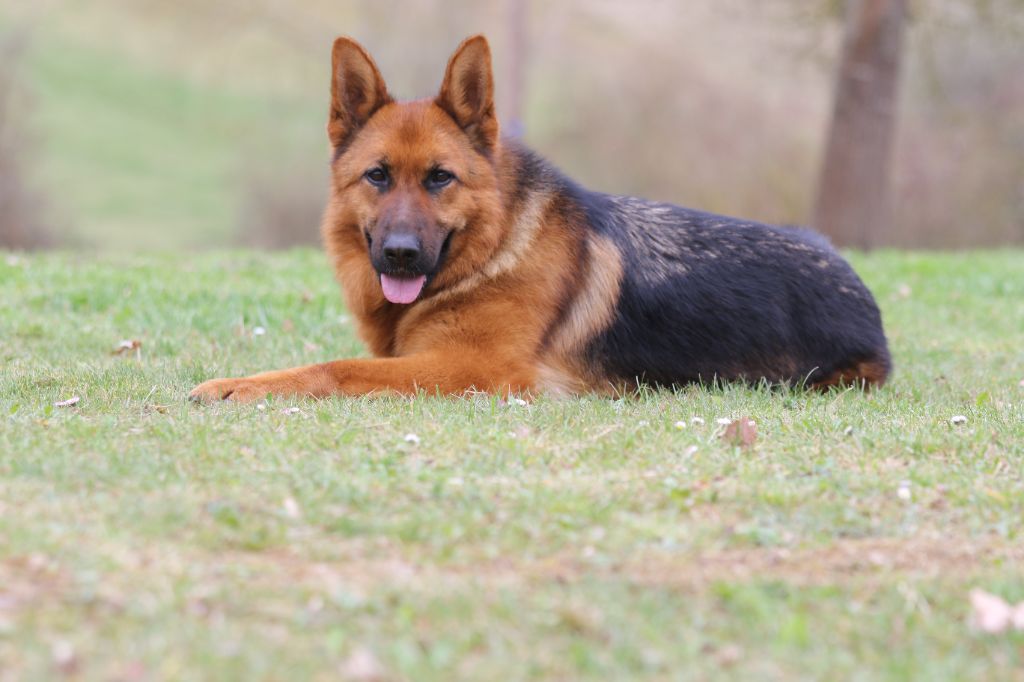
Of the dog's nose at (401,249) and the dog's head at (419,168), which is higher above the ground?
the dog's head at (419,168)

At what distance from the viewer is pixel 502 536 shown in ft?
11.7

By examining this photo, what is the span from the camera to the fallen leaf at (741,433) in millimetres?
4602

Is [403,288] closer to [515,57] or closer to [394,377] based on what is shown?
[394,377]

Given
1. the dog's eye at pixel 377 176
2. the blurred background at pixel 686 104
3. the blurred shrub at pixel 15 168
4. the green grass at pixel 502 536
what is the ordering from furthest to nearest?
1. the blurred shrub at pixel 15 168
2. the blurred background at pixel 686 104
3. the dog's eye at pixel 377 176
4. the green grass at pixel 502 536

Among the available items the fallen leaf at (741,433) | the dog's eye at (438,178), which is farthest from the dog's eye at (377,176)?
the fallen leaf at (741,433)

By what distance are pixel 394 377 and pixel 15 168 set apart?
56.5ft

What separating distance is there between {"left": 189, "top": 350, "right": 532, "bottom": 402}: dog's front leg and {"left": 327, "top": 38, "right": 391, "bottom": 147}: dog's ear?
126 cm

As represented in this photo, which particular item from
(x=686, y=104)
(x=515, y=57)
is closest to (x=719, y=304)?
(x=515, y=57)

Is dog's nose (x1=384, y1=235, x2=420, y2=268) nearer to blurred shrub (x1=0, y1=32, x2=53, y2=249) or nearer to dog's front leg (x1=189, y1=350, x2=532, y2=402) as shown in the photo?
dog's front leg (x1=189, y1=350, x2=532, y2=402)

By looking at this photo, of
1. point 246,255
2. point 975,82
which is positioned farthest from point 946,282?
point 975,82

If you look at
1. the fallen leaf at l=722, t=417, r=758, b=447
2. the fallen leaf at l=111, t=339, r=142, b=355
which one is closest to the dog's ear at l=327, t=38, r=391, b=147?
the fallen leaf at l=111, t=339, r=142, b=355

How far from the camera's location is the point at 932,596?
3279 millimetres

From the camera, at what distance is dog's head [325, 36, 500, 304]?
18.4 ft

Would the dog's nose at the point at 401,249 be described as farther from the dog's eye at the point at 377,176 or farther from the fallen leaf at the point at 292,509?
the fallen leaf at the point at 292,509
